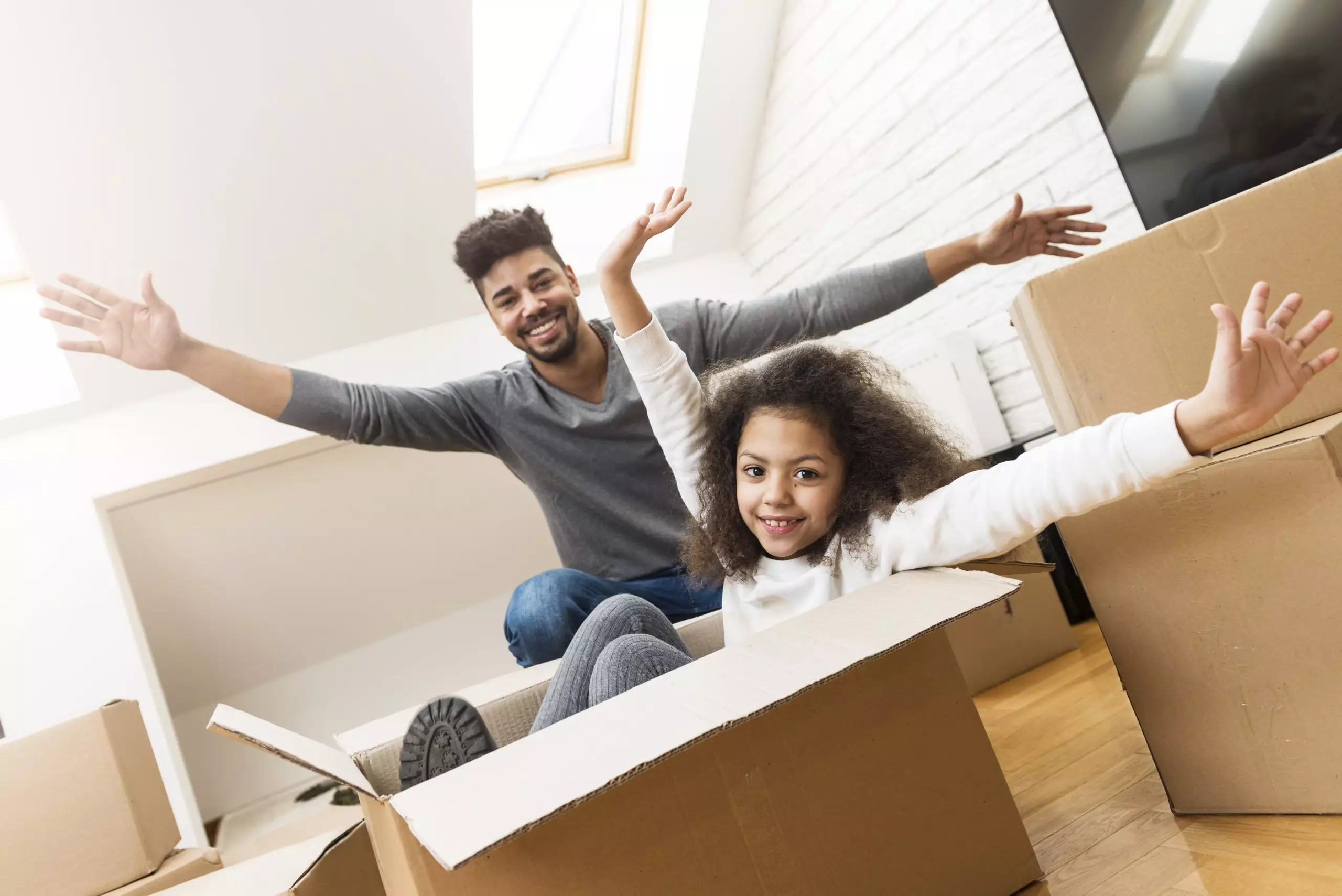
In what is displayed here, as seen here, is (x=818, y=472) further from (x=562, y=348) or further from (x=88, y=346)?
(x=88, y=346)

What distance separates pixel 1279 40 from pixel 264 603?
2780 millimetres

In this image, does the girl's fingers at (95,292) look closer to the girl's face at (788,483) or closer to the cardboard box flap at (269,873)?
the cardboard box flap at (269,873)

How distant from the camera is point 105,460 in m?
2.23

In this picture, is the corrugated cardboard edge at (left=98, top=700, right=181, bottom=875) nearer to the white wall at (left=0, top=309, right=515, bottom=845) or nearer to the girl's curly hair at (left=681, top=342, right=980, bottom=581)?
the girl's curly hair at (left=681, top=342, right=980, bottom=581)

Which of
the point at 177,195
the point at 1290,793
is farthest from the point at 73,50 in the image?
the point at 1290,793

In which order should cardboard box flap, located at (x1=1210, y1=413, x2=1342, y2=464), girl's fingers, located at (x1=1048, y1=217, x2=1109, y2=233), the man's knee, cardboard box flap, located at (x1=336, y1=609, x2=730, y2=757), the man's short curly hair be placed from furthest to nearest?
the man's short curly hair → the man's knee → girl's fingers, located at (x1=1048, y1=217, x2=1109, y2=233) → cardboard box flap, located at (x1=336, y1=609, x2=730, y2=757) → cardboard box flap, located at (x1=1210, y1=413, x2=1342, y2=464)

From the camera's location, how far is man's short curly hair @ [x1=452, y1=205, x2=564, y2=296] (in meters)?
1.56

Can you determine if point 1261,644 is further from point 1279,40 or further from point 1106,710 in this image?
point 1279,40

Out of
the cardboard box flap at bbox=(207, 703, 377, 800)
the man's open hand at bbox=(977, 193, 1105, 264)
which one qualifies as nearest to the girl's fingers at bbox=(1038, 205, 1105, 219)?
the man's open hand at bbox=(977, 193, 1105, 264)

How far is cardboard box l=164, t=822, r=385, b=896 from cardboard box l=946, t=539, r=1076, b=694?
1060 mm

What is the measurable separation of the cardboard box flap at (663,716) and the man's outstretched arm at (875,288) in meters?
0.67

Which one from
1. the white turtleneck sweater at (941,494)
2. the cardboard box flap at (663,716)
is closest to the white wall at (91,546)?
the white turtleneck sweater at (941,494)

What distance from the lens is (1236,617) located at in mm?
815

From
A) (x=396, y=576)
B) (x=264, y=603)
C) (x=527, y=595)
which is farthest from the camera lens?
(x=396, y=576)
